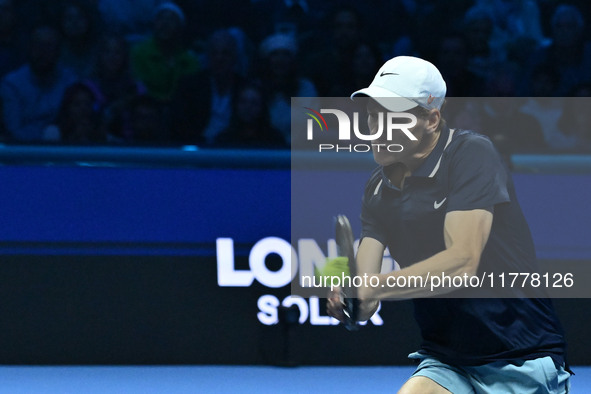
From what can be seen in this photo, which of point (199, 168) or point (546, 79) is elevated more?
point (546, 79)

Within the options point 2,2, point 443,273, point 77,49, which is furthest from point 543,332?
point 2,2

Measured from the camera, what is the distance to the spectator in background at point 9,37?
17.4ft

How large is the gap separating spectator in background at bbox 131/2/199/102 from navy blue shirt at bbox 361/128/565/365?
112 inches

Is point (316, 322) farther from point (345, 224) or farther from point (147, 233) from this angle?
point (345, 224)

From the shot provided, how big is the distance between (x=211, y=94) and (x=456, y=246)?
296 centimetres

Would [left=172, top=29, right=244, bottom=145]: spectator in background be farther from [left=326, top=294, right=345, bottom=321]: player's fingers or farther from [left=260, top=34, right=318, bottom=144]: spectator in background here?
[left=326, top=294, right=345, bottom=321]: player's fingers

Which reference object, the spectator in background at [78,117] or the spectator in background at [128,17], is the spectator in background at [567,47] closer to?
the spectator in background at [128,17]

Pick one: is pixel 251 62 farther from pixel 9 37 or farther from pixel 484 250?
pixel 484 250

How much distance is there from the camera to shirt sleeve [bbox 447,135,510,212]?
2.46 m

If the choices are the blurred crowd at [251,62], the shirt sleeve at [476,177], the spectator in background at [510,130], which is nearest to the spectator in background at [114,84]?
the blurred crowd at [251,62]

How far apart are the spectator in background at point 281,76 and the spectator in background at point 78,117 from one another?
90 cm

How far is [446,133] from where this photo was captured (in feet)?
8.63

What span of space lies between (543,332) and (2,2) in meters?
3.84

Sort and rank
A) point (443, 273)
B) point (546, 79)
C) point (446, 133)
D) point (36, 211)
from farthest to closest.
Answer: point (546, 79) → point (36, 211) → point (446, 133) → point (443, 273)
